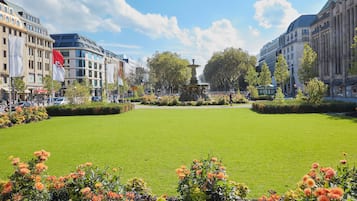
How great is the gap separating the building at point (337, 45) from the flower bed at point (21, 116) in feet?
167

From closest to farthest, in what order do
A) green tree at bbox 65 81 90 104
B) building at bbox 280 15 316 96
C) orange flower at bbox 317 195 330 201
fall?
orange flower at bbox 317 195 330 201
green tree at bbox 65 81 90 104
building at bbox 280 15 316 96

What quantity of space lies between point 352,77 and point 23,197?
223 ft

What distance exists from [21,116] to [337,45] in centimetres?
6435

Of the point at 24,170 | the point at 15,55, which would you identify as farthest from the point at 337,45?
the point at 24,170

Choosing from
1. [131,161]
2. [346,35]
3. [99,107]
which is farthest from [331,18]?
[131,161]

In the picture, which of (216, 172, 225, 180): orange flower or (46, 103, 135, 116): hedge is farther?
(46, 103, 135, 116): hedge

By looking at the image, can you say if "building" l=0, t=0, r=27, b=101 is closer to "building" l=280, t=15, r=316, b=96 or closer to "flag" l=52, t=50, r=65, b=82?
"flag" l=52, t=50, r=65, b=82

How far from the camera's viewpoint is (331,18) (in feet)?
225

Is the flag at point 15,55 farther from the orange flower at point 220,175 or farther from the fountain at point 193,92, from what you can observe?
the fountain at point 193,92

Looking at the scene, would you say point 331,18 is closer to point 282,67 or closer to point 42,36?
point 282,67

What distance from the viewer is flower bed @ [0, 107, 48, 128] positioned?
21.9 m

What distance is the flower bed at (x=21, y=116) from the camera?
71.7ft

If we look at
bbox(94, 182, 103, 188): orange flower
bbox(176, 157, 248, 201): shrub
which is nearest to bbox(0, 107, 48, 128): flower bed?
bbox(94, 182, 103, 188): orange flower

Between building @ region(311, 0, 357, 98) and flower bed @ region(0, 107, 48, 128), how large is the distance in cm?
5082
